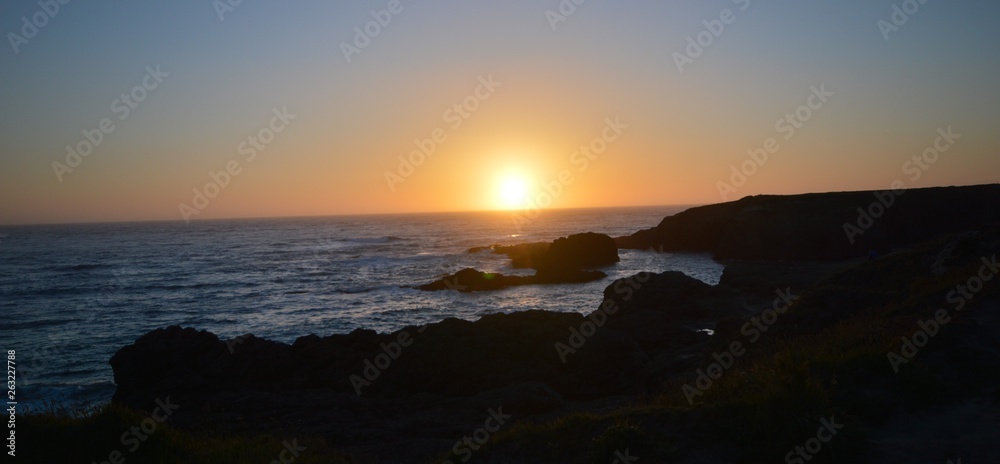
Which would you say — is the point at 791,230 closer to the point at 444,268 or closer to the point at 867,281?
the point at 444,268

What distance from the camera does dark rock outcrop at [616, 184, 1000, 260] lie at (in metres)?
58.5

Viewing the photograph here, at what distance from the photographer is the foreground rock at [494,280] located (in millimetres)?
49166

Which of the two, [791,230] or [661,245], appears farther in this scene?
[661,245]

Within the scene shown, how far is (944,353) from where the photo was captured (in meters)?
10.4

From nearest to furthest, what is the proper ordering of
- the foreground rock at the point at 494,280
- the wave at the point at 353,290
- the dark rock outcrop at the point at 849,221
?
the wave at the point at 353,290 < the foreground rock at the point at 494,280 < the dark rock outcrop at the point at 849,221

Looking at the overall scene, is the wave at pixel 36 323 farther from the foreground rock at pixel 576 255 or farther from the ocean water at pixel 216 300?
the foreground rock at pixel 576 255

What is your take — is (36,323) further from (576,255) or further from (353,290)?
(576,255)

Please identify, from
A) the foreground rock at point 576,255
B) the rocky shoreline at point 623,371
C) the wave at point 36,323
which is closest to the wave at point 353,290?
the wave at point 36,323

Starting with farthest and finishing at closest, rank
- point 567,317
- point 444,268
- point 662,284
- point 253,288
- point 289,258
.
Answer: point 289,258
point 444,268
point 253,288
point 662,284
point 567,317

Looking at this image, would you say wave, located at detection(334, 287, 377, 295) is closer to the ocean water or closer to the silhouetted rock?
the ocean water

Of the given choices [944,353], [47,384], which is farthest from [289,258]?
[944,353]

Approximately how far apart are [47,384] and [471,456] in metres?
22.8

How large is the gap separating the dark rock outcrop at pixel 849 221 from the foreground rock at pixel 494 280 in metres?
19.8

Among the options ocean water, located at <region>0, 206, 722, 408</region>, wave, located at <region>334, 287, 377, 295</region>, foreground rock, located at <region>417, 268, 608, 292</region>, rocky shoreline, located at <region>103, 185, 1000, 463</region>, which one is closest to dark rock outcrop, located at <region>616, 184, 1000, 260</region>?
ocean water, located at <region>0, 206, 722, 408</region>
